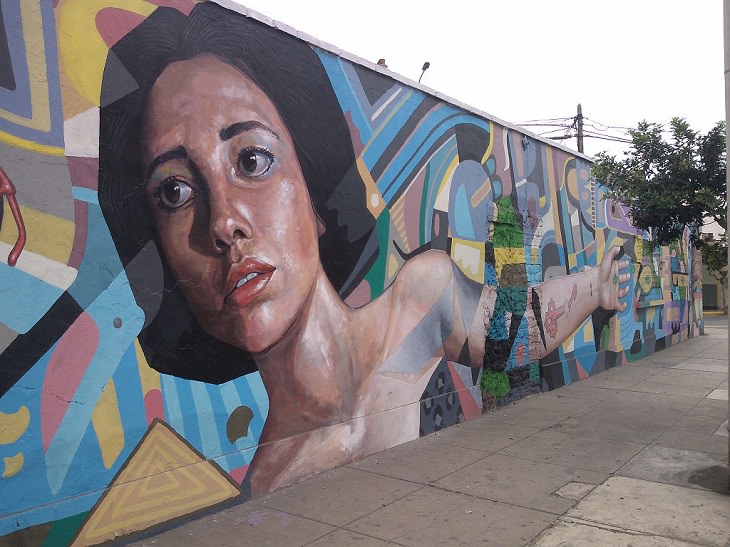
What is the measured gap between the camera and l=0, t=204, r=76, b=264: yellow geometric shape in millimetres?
Result: 4029

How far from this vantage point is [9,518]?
3.92 metres

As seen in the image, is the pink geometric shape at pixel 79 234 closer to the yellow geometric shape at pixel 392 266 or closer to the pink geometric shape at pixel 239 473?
the pink geometric shape at pixel 239 473

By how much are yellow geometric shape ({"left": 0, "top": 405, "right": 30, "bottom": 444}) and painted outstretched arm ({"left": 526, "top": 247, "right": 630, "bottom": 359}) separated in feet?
26.6

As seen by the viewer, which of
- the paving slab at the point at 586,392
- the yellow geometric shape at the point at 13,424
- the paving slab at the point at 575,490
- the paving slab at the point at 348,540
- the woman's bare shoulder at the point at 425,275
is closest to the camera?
the yellow geometric shape at the point at 13,424

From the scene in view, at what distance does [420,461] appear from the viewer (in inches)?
269

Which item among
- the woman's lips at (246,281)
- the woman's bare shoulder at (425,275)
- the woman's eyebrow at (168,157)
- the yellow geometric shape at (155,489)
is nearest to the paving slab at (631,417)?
the woman's bare shoulder at (425,275)

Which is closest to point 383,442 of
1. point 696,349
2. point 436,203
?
point 436,203

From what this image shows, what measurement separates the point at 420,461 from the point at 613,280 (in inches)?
362

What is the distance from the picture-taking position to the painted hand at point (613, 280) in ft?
45.3

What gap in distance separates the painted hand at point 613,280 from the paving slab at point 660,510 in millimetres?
8170

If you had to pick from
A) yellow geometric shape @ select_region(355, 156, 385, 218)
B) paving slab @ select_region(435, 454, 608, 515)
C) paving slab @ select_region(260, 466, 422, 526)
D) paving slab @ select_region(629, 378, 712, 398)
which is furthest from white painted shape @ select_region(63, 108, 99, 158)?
paving slab @ select_region(629, 378, 712, 398)

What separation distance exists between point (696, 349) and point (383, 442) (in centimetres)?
1385

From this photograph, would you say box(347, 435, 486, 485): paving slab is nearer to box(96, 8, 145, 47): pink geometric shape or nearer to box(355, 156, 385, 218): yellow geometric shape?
box(355, 156, 385, 218): yellow geometric shape

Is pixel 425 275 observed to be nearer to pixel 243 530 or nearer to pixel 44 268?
pixel 243 530
